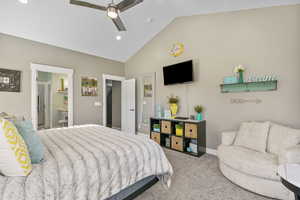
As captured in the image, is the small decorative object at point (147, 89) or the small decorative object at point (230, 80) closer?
the small decorative object at point (230, 80)

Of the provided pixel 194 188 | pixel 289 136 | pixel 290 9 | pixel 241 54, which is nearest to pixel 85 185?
pixel 194 188

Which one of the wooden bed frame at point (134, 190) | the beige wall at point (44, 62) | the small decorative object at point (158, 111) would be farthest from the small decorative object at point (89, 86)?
the wooden bed frame at point (134, 190)

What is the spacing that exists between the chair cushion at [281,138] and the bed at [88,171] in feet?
5.53

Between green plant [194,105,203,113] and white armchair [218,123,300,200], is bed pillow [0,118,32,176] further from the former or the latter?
green plant [194,105,203,113]

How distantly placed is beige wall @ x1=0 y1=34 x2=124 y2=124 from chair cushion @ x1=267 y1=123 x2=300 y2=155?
4365mm

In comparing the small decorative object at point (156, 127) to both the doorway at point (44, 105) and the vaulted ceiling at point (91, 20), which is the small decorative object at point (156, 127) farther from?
the doorway at point (44, 105)

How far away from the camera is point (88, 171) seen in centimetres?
124

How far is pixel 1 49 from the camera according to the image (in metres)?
3.11

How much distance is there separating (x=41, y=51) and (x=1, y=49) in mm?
717

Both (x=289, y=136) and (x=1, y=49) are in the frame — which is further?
(x=1, y=49)

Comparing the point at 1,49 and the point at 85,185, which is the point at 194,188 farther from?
the point at 1,49

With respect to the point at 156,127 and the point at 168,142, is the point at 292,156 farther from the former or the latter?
the point at 156,127

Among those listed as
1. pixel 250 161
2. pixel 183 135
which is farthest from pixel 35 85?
pixel 250 161

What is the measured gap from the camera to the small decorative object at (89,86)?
4.35m
